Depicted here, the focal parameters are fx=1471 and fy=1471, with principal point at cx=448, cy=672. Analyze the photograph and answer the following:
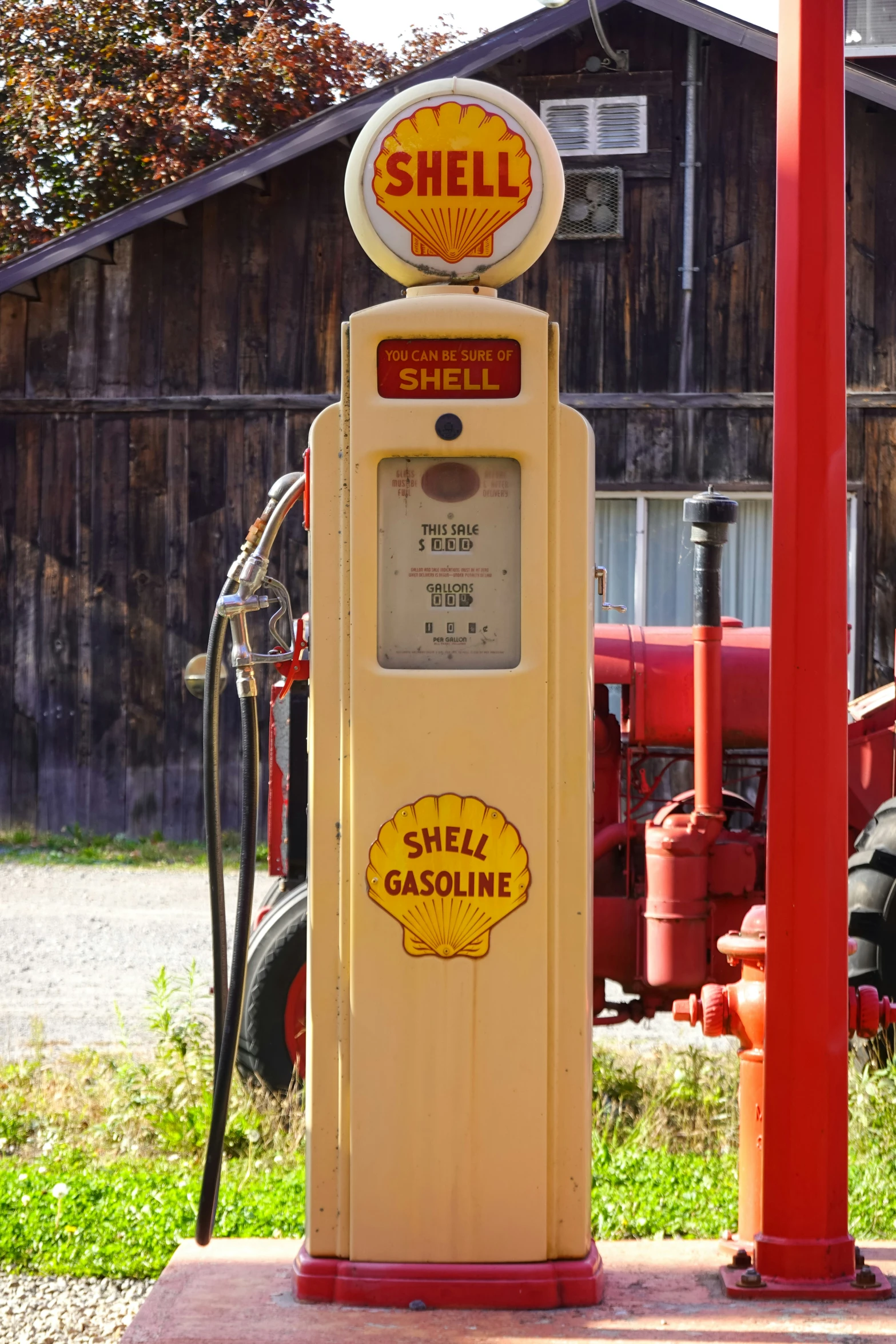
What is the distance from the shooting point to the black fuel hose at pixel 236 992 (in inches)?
113

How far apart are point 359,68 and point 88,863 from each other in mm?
12429

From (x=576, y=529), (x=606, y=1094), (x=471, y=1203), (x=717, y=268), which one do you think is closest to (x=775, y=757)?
(x=576, y=529)

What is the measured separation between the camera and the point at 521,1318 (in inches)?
105

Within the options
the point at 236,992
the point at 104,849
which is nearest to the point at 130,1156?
the point at 236,992

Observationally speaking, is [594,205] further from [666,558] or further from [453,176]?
[453,176]

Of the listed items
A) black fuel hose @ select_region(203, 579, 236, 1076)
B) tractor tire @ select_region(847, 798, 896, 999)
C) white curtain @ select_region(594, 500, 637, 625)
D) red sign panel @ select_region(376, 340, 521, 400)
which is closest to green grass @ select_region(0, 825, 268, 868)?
white curtain @ select_region(594, 500, 637, 625)

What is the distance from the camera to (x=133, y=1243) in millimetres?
3576

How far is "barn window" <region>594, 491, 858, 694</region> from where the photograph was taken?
10359 millimetres

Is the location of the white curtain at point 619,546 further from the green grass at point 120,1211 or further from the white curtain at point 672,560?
the green grass at point 120,1211

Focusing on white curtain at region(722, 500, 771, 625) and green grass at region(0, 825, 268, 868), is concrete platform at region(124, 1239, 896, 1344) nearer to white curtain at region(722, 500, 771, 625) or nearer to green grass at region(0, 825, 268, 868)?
green grass at region(0, 825, 268, 868)

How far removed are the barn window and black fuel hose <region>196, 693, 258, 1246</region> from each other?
7.55 meters

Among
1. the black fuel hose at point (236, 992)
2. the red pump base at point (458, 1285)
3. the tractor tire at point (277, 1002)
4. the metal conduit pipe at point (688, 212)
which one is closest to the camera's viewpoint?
the red pump base at point (458, 1285)

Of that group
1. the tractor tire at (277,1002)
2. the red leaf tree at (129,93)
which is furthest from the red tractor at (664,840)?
the red leaf tree at (129,93)

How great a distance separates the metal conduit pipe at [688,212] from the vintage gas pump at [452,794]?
25.5 feet
